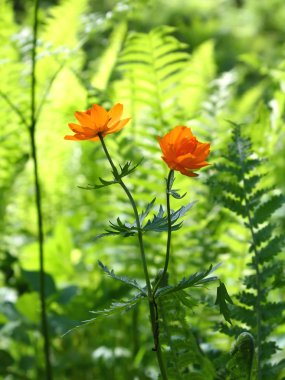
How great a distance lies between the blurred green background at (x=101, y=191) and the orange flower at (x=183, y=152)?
0.29 meters

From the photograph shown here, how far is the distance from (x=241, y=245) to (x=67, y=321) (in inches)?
13.1

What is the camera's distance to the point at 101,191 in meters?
1.56

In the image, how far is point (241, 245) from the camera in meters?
1.15

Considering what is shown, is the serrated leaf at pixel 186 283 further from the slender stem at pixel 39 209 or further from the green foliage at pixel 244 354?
the slender stem at pixel 39 209

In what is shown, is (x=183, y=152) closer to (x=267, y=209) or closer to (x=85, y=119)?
(x=85, y=119)

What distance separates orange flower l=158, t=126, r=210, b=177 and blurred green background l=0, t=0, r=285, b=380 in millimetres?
290

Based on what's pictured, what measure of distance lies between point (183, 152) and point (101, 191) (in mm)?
972

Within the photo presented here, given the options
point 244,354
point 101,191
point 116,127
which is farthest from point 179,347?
point 101,191

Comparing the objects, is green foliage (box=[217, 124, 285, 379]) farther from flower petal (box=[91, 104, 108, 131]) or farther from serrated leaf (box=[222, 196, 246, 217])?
flower petal (box=[91, 104, 108, 131])

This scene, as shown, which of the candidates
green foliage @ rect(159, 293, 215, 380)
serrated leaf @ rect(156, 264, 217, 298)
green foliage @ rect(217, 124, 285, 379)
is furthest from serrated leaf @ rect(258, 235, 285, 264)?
serrated leaf @ rect(156, 264, 217, 298)

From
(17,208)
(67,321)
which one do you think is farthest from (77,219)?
(67,321)

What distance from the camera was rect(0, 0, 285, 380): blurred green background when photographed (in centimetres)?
118

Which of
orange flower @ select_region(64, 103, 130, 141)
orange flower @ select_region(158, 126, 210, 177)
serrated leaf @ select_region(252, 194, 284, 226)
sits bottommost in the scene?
serrated leaf @ select_region(252, 194, 284, 226)

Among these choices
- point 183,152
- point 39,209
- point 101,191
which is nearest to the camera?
point 183,152
